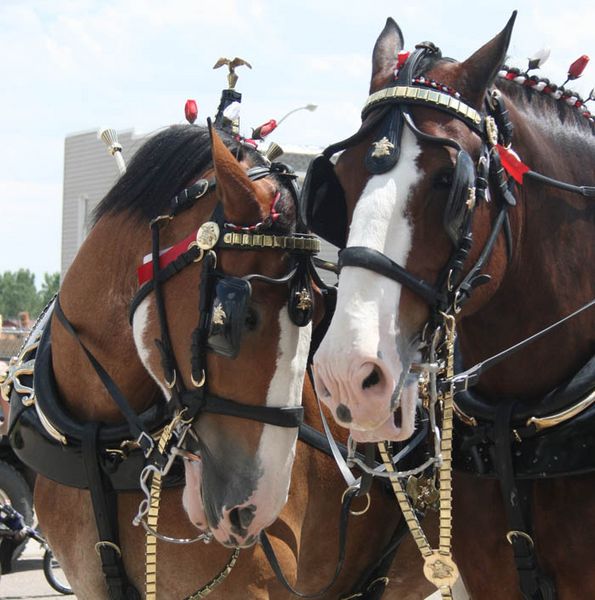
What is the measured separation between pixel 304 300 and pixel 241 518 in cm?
68

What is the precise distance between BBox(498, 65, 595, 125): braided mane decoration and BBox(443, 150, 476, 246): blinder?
64 centimetres

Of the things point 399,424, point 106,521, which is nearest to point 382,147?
point 399,424

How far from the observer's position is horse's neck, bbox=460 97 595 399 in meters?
2.72

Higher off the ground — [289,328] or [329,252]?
[329,252]

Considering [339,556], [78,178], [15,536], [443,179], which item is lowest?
[15,536]

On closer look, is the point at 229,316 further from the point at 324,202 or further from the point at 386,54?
the point at 386,54

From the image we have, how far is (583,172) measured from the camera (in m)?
2.84

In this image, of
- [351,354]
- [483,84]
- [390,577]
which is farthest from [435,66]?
[390,577]

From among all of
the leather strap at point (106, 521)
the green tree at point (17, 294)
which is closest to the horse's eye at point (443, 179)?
the leather strap at point (106, 521)

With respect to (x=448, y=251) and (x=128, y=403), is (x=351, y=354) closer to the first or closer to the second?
(x=448, y=251)

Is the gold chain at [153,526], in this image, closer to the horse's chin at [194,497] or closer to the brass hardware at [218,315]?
the horse's chin at [194,497]

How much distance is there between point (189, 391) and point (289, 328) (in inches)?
14.4

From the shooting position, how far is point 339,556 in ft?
11.6

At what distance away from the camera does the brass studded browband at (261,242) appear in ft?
9.99
